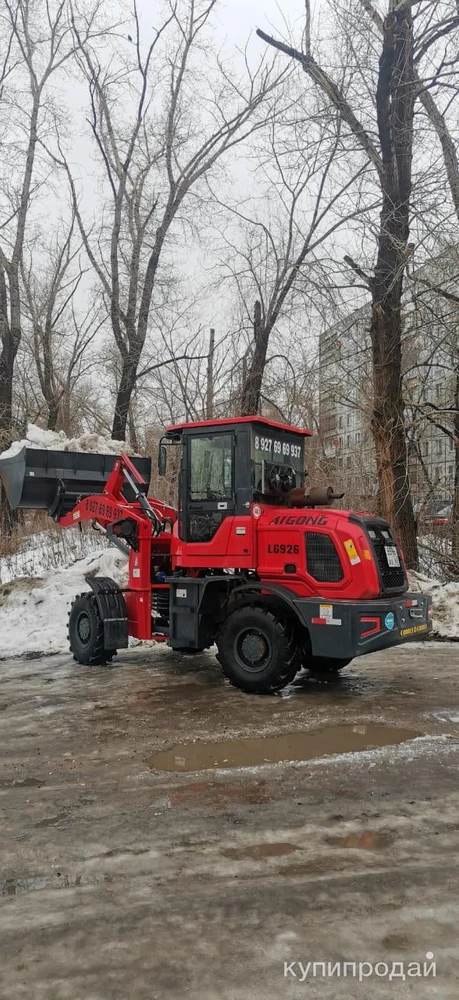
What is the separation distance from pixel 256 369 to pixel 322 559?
10806 millimetres

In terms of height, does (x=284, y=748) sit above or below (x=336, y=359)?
below

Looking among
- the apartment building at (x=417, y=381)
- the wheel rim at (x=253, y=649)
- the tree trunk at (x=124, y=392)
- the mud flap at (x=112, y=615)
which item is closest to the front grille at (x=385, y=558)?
the wheel rim at (x=253, y=649)

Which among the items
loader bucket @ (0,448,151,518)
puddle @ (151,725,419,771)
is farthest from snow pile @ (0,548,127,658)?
puddle @ (151,725,419,771)

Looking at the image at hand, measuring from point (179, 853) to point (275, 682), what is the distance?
3.64 m

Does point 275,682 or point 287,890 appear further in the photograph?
point 275,682

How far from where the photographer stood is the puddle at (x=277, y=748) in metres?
5.56

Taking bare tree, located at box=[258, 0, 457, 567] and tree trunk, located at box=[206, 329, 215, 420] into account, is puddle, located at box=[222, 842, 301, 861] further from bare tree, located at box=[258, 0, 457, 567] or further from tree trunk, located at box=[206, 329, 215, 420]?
tree trunk, located at box=[206, 329, 215, 420]

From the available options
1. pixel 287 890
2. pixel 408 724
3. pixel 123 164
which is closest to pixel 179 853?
pixel 287 890

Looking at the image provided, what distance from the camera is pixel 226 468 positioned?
327 inches

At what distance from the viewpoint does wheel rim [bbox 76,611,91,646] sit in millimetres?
9508

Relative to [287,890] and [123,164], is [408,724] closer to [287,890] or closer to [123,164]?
[287,890]

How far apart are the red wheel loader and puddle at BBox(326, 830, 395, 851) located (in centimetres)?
304

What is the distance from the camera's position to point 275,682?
7574mm

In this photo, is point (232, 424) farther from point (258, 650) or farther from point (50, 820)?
point (50, 820)
